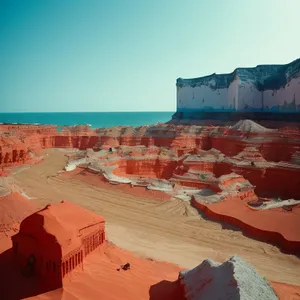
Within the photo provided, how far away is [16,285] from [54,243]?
5.35 feet

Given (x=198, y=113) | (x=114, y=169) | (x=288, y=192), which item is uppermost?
(x=198, y=113)

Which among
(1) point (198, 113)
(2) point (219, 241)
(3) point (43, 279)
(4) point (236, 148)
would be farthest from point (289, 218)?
(1) point (198, 113)

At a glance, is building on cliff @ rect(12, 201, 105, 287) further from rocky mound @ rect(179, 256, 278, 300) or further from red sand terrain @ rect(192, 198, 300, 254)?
red sand terrain @ rect(192, 198, 300, 254)

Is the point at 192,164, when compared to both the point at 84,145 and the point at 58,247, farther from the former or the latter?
the point at 84,145

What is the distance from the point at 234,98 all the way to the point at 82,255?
172 feet

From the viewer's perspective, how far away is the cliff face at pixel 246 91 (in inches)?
1810

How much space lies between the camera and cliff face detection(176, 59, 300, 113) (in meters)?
46.0

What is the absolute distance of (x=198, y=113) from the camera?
2466 inches

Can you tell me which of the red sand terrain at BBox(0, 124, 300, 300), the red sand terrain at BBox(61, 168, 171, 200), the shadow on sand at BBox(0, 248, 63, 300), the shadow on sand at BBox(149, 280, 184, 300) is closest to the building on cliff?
the shadow on sand at BBox(0, 248, 63, 300)

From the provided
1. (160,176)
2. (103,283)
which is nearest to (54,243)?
(103,283)

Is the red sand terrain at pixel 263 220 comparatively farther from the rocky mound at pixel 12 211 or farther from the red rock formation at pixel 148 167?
the red rock formation at pixel 148 167

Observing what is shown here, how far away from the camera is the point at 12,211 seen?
11891mm

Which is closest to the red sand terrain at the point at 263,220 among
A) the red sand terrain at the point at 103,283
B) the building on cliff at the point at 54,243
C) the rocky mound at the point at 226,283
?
the red sand terrain at the point at 103,283

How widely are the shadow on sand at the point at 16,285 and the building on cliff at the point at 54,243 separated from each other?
6.2 inches
